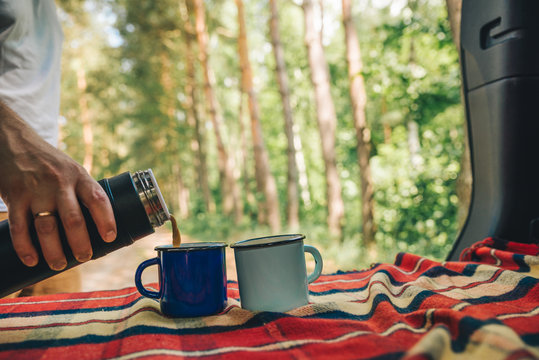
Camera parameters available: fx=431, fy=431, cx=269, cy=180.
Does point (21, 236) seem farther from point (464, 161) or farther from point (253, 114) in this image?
point (253, 114)

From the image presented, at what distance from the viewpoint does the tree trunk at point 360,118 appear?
5641 mm

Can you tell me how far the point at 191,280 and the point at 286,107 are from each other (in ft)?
25.2

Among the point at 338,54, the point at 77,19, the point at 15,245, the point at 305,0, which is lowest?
the point at 15,245

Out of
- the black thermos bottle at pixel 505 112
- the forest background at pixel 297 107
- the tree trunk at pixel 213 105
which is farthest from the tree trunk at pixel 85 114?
the black thermos bottle at pixel 505 112

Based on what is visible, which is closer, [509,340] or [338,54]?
[509,340]

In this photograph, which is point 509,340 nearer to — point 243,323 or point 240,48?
point 243,323

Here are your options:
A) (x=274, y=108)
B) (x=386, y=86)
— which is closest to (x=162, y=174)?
(x=274, y=108)

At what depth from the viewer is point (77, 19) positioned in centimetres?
1432

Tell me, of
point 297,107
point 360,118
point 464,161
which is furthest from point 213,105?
point 464,161

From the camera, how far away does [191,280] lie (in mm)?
1005

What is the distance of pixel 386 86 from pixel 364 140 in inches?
30.5

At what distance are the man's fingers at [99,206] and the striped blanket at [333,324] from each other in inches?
8.7

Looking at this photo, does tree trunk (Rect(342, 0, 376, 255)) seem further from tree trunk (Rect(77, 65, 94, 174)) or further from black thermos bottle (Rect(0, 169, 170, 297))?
tree trunk (Rect(77, 65, 94, 174))

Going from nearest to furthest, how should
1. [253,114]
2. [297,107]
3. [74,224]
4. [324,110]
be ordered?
[74,224] < [324,110] < [253,114] < [297,107]
